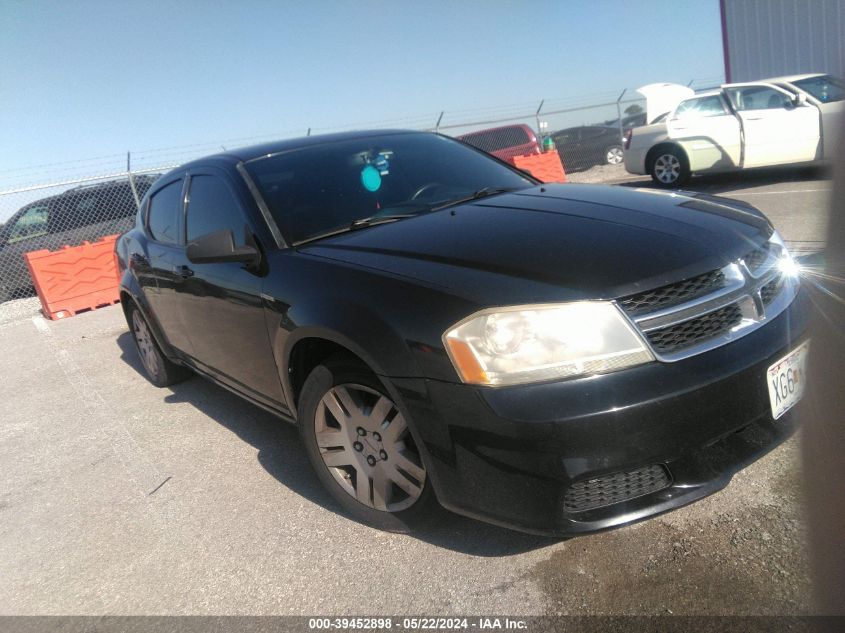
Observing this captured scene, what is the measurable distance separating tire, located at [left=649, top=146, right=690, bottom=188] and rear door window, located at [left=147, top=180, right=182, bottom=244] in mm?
8871

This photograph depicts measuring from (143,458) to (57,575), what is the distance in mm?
1083

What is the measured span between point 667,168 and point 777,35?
33.5 ft

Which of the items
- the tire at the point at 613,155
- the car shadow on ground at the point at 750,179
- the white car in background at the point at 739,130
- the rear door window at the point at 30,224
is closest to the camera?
the white car in background at the point at 739,130

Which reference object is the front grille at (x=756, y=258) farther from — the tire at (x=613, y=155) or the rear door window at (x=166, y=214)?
the tire at (x=613, y=155)

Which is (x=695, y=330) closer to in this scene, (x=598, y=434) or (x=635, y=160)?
(x=598, y=434)

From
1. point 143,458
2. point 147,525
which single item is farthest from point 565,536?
point 143,458

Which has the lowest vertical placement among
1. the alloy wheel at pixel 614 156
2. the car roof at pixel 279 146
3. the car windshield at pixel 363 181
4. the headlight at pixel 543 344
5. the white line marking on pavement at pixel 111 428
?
the alloy wheel at pixel 614 156

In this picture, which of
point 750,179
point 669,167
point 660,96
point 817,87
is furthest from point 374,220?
point 660,96

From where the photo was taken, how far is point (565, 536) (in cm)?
204

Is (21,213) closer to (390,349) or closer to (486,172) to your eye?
(486,172)

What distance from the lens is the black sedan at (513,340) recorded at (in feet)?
6.52

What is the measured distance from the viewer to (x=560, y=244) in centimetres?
238

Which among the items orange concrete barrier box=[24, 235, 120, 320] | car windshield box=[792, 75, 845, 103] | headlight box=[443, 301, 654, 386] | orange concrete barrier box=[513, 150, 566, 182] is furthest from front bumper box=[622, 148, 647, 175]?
headlight box=[443, 301, 654, 386]

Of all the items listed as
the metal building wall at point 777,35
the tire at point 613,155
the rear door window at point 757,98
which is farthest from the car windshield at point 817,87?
the tire at point 613,155
